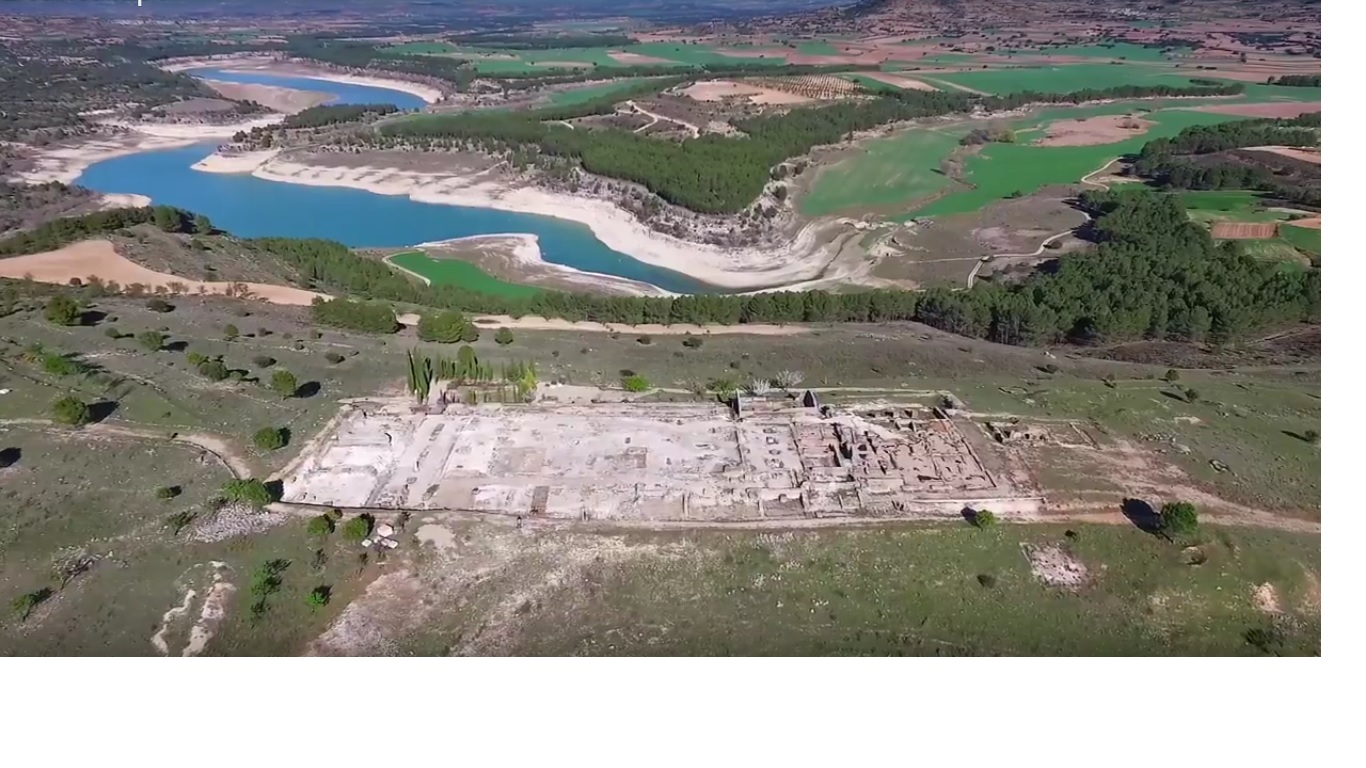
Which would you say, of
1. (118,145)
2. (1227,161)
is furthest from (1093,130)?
(118,145)

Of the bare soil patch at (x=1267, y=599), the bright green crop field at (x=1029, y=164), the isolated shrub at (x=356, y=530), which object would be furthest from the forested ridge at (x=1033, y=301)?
the bare soil patch at (x=1267, y=599)

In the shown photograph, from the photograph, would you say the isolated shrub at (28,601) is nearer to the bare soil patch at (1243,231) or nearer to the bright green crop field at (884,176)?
the bright green crop field at (884,176)

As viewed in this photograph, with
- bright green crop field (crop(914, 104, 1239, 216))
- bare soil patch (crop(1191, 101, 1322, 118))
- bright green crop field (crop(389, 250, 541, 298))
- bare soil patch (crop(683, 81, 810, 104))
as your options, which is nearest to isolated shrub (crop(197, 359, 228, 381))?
bright green crop field (crop(389, 250, 541, 298))

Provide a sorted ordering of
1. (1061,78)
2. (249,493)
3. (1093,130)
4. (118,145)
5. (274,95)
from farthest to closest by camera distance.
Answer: (274,95)
(1061,78)
(118,145)
(1093,130)
(249,493)

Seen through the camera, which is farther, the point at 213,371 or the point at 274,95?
the point at 274,95

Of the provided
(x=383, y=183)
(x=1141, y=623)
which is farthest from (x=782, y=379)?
(x=383, y=183)

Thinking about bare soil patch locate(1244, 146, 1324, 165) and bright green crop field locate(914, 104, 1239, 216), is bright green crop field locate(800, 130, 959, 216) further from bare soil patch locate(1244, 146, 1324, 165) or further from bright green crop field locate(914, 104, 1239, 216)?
bare soil patch locate(1244, 146, 1324, 165)

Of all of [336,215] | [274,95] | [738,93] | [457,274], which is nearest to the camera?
[457,274]

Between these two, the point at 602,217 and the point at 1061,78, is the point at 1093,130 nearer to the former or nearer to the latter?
the point at 1061,78
